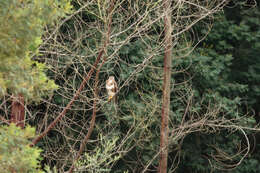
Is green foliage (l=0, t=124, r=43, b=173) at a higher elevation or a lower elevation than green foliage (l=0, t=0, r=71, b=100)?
lower

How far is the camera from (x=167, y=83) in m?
9.41

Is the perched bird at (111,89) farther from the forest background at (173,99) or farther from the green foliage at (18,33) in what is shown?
the green foliage at (18,33)

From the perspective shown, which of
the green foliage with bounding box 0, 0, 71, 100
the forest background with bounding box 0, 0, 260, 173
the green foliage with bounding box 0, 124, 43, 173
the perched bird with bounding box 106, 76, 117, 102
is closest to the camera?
the green foliage with bounding box 0, 0, 71, 100

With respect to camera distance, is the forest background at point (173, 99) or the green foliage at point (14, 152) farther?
the forest background at point (173, 99)

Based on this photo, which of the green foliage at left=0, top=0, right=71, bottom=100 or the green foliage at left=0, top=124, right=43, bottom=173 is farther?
the green foliage at left=0, top=124, right=43, bottom=173

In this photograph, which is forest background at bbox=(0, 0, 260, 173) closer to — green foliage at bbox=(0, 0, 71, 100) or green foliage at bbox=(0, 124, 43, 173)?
green foliage at bbox=(0, 124, 43, 173)

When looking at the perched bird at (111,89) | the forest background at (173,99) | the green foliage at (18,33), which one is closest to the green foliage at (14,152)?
the green foliage at (18,33)

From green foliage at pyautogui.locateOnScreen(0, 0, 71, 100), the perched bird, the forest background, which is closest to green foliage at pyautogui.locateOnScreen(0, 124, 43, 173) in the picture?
green foliage at pyautogui.locateOnScreen(0, 0, 71, 100)

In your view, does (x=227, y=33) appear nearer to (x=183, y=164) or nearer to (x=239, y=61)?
(x=239, y=61)

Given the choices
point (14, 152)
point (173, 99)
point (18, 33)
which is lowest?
point (173, 99)

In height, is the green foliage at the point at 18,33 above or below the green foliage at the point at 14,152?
above

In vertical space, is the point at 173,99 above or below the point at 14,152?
below

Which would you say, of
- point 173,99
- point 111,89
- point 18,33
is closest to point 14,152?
point 18,33

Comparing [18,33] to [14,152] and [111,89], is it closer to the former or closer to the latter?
[14,152]
